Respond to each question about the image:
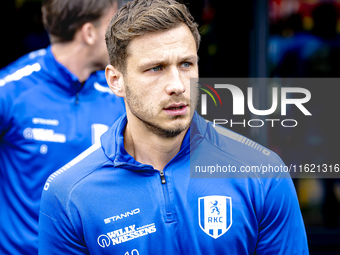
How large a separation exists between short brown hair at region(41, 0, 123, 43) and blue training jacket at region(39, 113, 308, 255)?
1.23 metres

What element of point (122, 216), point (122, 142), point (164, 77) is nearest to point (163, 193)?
point (122, 216)

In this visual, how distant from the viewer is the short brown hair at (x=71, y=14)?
8.70ft

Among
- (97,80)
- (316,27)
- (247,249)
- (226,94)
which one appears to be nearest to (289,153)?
(226,94)

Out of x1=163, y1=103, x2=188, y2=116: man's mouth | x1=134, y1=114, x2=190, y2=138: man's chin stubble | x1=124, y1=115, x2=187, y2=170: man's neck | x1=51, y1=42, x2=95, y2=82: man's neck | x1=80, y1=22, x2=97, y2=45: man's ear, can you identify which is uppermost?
x1=80, y1=22, x2=97, y2=45: man's ear

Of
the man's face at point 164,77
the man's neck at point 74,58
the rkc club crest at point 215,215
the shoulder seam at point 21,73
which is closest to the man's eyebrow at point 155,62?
the man's face at point 164,77

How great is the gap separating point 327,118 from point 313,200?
35.9 inches

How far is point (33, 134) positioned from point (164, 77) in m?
1.13

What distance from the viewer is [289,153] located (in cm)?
421

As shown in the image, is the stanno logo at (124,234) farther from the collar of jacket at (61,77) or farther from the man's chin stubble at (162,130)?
the collar of jacket at (61,77)

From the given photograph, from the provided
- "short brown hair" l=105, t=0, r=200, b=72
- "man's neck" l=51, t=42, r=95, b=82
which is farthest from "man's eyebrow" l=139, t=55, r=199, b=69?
"man's neck" l=51, t=42, r=95, b=82

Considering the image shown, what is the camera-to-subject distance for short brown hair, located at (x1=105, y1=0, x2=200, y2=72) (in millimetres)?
1751

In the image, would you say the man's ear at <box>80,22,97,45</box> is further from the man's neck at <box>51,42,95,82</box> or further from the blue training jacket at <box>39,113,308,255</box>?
the blue training jacket at <box>39,113,308,255</box>

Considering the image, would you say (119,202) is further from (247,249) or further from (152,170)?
(247,249)

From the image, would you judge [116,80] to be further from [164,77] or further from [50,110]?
[50,110]
